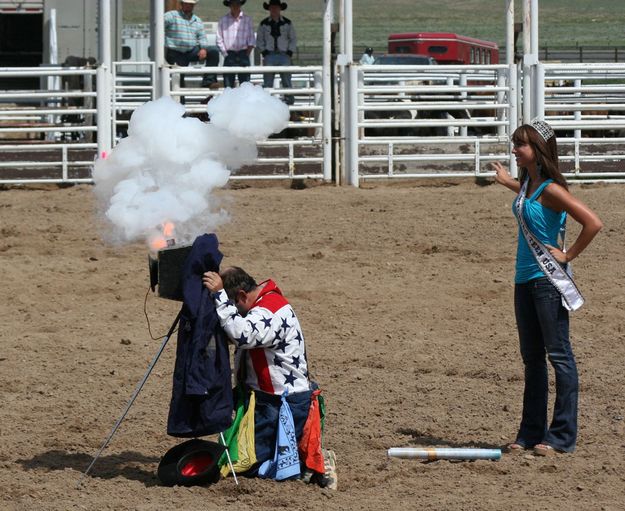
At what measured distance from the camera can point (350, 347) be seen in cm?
838

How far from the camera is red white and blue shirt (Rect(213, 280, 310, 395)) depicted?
542 centimetres

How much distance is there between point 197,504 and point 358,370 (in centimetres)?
264

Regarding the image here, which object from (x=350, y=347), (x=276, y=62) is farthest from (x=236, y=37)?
(x=350, y=347)

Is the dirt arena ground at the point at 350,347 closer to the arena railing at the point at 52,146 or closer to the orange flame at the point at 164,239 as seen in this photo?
the arena railing at the point at 52,146

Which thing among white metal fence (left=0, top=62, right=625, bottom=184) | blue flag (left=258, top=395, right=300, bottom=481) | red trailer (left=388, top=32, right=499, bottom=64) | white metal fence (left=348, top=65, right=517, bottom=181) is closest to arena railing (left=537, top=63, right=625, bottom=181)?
white metal fence (left=0, top=62, right=625, bottom=184)

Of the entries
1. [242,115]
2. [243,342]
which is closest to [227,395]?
[243,342]

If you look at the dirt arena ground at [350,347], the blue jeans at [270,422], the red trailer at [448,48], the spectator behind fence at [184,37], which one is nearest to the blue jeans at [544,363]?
the dirt arena ground at [350,347]

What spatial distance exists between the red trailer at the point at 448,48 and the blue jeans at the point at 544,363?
25.0m

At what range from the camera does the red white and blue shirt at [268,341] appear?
17.8 feet

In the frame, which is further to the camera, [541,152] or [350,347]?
[350,347]

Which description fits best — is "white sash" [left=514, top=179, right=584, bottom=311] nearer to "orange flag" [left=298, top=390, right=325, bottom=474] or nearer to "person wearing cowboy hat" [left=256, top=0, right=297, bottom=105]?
"orange flag" [left=298, top=390, right=325, bottom=474]

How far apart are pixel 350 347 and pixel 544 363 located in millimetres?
2461

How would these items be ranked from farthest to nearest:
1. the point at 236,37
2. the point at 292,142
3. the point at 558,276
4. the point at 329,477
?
the point at 236,37
the point at 292,142
the point at 558,276
the point at 329,477

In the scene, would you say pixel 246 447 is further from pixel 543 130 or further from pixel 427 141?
pixel 427 141
